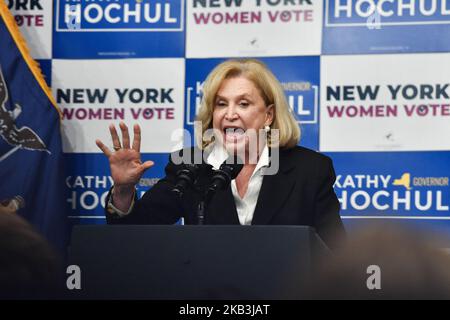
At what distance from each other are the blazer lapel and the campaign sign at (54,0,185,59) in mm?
1540

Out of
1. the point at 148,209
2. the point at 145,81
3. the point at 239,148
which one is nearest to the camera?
the point at 148,209

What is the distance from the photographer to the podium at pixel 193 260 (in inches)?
75.0

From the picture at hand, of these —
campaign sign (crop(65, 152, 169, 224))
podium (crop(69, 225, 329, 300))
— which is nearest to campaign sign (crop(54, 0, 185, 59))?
campaign sign (crop(65, 152, 169, 224))

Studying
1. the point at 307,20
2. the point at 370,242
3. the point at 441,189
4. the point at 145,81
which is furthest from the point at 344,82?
the point at 370,242

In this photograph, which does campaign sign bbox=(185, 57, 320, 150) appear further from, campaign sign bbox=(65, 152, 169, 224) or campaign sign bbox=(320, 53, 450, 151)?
campaign sign bbox=(65, 152, 169, 224)

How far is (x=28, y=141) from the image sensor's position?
438cm

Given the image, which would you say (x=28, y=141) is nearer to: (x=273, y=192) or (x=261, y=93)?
(x=261, y=93)

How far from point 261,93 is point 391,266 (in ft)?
7.31

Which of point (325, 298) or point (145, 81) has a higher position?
point (145, 81)

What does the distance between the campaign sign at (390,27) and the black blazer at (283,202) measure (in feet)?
4.16
